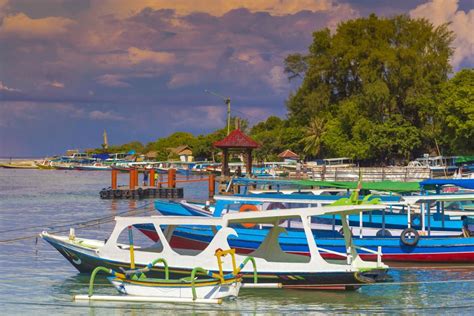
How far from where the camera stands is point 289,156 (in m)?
113

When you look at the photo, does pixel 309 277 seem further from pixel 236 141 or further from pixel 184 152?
pixel 184 152

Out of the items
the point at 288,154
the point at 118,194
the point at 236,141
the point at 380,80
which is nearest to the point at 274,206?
the point at 236,141

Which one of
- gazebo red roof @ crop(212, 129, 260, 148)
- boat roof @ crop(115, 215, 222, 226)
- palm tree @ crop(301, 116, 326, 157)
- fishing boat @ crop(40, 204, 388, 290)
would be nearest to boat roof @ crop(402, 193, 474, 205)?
fishing boat @ crop(40, 204, 388, 290)

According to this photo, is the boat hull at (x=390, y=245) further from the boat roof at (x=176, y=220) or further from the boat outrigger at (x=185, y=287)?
the boat outrigger at (x=185, y=287)

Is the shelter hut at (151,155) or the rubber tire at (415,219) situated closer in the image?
the rubber tire at (415,219)

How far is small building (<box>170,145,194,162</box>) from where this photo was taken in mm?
167875

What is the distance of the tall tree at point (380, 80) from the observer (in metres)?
91.2

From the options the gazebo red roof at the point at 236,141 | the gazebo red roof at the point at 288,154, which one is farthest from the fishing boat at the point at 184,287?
the gazebo red roof at the point at 288,154

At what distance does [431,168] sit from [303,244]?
52.7 meters

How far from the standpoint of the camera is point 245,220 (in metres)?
24.3

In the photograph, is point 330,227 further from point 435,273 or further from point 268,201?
point 435,273

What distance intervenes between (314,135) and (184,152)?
74372 mm

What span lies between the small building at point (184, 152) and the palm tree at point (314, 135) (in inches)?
2527

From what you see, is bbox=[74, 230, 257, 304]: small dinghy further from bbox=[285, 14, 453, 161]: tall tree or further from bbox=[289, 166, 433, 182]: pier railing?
bbox=[285, 14, 453, 161]: tall tree
